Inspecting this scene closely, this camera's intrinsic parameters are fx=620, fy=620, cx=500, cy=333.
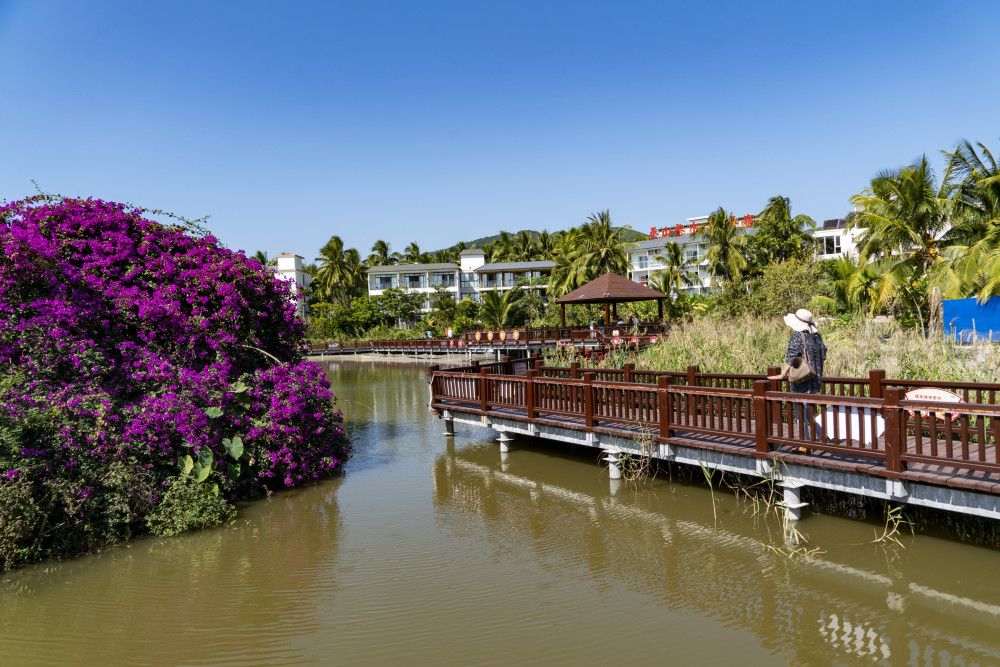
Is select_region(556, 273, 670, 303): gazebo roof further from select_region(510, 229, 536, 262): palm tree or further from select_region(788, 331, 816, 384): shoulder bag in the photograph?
select_region(510, 229, 536, 262): palm tree

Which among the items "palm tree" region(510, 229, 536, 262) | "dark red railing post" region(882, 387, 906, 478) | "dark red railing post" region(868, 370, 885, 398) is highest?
Result: "palm tree" region(510, 229, 536, 262)

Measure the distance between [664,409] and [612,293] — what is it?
15.1m

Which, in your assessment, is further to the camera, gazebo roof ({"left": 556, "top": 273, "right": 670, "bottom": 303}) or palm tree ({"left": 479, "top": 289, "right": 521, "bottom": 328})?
palm tree ({"left": 479, "top": 289, "right": 521, "bottom": 328})

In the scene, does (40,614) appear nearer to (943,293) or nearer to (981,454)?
(981,454)

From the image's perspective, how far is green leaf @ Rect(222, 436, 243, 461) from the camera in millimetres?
8820

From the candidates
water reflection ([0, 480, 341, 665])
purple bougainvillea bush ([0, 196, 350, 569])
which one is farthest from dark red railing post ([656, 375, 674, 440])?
purple bougainvillea bush ([0, 196, 350, 569])

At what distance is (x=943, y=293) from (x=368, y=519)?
18.3m

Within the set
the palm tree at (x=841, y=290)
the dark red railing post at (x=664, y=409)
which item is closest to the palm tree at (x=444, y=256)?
the palm tree at (x=841, y=290)

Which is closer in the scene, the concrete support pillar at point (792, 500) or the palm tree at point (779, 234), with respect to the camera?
the concrete support pillar at point (792, 500)

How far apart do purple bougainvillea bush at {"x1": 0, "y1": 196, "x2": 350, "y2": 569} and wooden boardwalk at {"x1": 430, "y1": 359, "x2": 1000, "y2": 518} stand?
375 centimetres

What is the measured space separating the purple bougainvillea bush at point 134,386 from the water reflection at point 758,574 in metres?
3.05

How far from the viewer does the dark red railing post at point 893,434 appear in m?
6.19

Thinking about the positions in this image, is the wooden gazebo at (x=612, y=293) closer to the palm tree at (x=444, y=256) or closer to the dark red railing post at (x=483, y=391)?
the dark red railing post at (x=483, y=391)

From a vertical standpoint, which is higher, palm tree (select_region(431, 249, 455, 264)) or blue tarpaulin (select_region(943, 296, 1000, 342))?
palm tree (select_region(431, 249, 455, 264))
